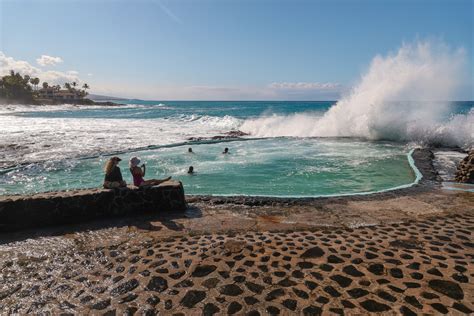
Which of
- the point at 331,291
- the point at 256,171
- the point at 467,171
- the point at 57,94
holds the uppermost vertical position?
the point at 57,94

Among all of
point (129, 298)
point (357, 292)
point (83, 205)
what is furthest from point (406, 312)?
point (83, 205)

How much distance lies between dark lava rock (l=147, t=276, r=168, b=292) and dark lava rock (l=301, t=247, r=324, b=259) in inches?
73.7

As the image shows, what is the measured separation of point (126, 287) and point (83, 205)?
3.05 meters

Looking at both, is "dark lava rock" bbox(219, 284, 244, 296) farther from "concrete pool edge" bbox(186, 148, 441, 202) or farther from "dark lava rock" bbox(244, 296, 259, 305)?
"concrete pool edge" bbox(186, 148, 441, 202)

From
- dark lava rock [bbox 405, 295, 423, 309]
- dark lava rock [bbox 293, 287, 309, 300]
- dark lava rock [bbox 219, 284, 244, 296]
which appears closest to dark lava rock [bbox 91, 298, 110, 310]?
dark lava rock [bbox 219, 284, 244, 296]

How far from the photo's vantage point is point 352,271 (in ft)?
A: 13.0

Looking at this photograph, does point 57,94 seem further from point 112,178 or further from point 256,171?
point 112,178

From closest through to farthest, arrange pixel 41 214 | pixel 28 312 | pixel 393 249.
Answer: pixel 28 312, pixel 393 249, pixel 41 214

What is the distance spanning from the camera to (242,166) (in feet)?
42.7

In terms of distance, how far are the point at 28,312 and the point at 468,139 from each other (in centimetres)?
1967

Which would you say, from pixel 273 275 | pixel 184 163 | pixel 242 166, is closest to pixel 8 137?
pixel 184 163

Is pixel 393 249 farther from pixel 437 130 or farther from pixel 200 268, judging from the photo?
pixel 437 130

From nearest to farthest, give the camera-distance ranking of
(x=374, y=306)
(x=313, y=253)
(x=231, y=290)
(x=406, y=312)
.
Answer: (x=406, y=312), (x=374, y=306), (x=231, y=290), (x=313, y=253)

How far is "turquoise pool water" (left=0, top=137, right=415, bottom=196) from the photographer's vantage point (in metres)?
9.77
